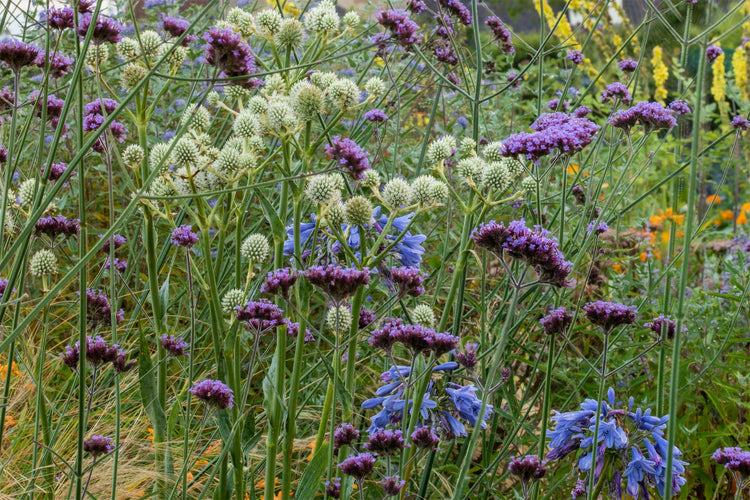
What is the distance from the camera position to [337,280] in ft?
4.52

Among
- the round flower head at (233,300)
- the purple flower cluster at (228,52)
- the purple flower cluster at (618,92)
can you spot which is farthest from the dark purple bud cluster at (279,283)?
the purple flower cluster at (618,92)

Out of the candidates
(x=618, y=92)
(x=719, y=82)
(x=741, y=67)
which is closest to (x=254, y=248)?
(x=618, y=92)

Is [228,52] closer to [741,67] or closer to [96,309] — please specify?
[96,309]

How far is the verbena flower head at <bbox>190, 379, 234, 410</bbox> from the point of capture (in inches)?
54.5

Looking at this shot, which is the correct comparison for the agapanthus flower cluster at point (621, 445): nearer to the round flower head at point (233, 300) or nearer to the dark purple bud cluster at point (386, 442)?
→ the dark purple bud cluster at point (386, 442)

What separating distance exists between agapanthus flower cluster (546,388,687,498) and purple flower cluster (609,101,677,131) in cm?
82

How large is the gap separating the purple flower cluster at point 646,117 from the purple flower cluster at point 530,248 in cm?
85

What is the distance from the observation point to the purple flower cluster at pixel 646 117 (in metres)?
2.03

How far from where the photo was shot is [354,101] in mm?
1679

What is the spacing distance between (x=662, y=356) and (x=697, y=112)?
1.82 feet

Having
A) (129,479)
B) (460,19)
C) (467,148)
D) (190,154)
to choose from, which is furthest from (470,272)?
(190,154)

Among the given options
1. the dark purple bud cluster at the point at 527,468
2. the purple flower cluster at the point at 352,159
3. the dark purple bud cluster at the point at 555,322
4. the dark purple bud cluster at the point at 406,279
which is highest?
the purple flower cluster at the point at 352,159

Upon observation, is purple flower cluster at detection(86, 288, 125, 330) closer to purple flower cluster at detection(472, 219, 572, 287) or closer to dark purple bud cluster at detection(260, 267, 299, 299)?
dark purple bud cluster at detection(260, 267, 299, 299)

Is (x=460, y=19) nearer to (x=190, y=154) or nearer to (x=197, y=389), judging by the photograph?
(x=190, y=154)
